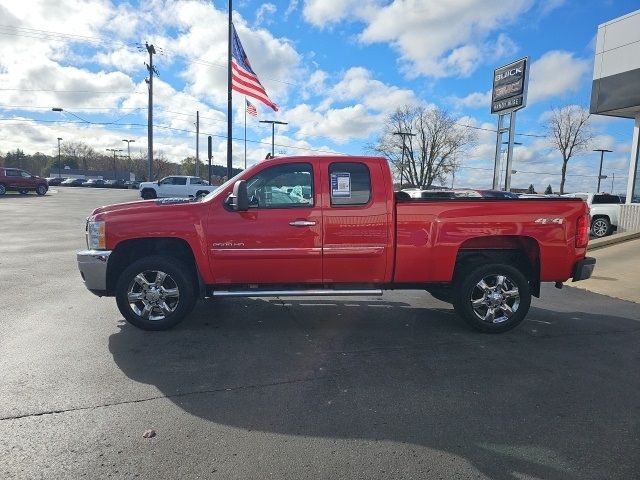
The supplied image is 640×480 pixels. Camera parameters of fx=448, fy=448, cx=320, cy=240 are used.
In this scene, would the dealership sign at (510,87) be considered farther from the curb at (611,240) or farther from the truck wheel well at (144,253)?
the truck wheel well at (144,253)

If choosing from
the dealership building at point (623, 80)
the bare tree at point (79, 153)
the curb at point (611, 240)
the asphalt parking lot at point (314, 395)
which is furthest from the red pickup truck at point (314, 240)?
the bare tree at point (79, 153)

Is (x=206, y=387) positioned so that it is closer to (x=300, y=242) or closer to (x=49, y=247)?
(x=300, y=242)

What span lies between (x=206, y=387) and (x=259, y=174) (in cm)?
240

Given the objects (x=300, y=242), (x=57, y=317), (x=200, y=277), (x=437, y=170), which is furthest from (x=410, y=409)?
(x=437, y=170)

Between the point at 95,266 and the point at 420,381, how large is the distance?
3598mm

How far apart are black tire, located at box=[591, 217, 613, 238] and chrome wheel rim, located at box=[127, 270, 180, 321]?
51.1 feet

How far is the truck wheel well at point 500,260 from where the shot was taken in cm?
530

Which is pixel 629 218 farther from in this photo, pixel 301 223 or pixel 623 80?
pixel 301 223

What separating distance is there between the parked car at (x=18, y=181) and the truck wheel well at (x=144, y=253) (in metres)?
34.0

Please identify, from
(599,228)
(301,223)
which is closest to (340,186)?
(301,223)

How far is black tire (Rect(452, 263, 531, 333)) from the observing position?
5188mm

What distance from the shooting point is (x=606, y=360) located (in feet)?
14.6

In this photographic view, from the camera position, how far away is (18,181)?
33188 millimetres

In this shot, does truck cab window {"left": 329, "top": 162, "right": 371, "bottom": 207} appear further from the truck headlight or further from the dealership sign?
the dealership sign
